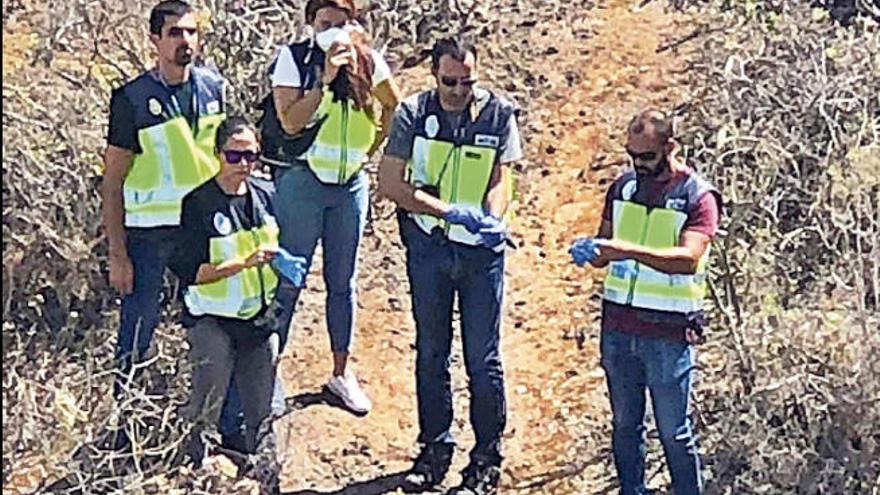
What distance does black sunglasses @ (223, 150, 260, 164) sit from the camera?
495 centimetres

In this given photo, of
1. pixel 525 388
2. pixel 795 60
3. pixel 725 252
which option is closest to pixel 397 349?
pixel 525 388

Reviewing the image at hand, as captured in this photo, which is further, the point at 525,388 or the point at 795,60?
→ the point at 795,60

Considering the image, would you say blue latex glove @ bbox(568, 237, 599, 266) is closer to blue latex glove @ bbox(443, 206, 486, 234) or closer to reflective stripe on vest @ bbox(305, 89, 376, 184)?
blue latex glove @ bbox(443, 206, 486, 234)

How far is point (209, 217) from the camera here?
5.01 meters

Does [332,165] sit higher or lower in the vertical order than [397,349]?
higher

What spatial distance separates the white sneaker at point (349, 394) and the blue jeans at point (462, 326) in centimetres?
56

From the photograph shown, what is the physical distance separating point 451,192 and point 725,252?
5.19 feet

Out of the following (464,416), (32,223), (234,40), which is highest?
(234,40)

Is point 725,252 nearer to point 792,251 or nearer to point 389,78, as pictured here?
point 792,251

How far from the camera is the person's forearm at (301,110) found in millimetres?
5445

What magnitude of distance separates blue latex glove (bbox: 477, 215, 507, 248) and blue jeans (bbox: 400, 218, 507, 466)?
42 millimetres

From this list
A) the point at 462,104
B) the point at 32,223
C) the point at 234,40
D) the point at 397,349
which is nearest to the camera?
the point at 462,104

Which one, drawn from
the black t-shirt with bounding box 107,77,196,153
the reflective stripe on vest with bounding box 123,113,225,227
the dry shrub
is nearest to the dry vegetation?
the dry shrub

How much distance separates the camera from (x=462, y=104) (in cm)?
527
